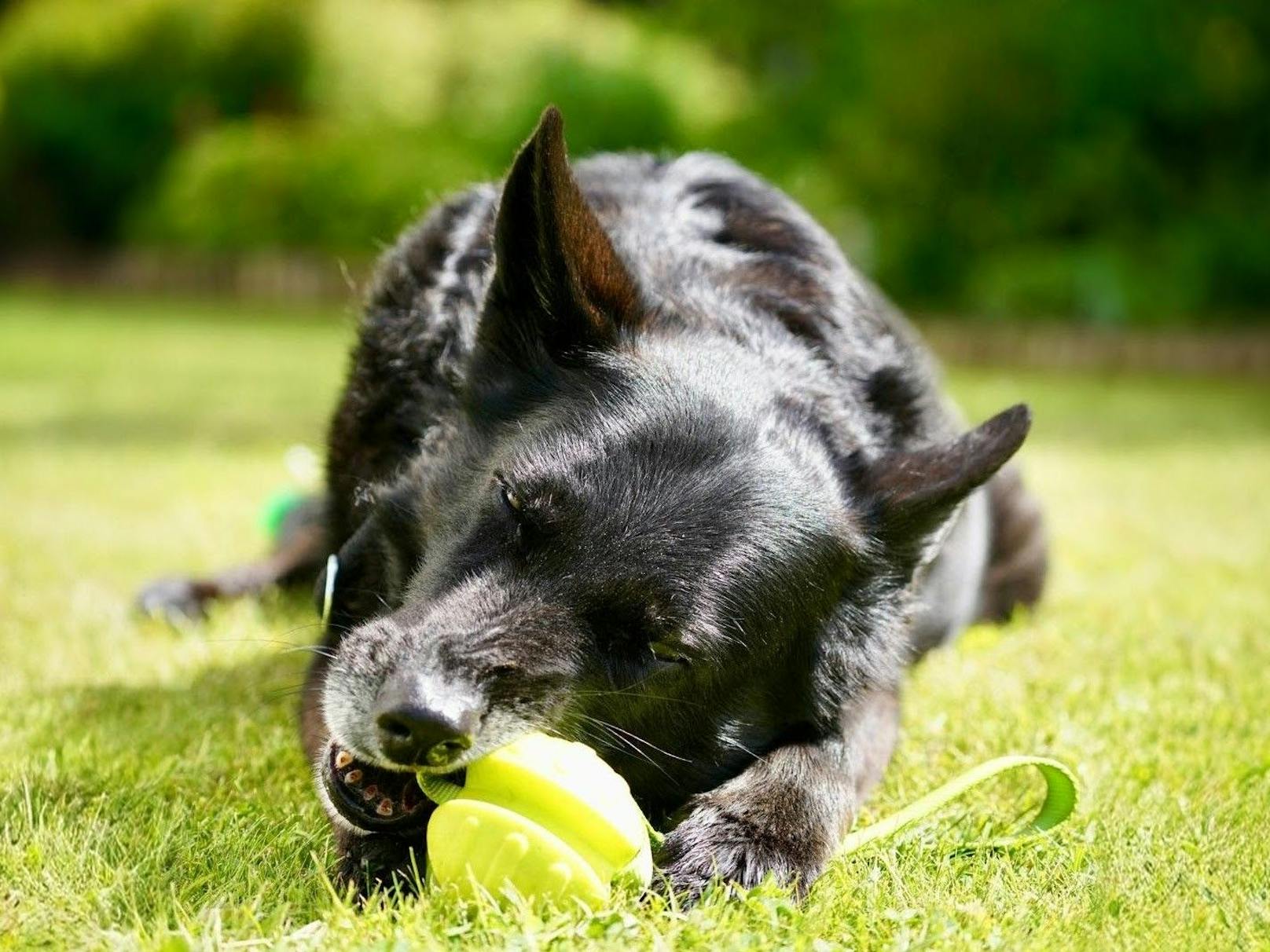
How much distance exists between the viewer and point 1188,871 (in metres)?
2.17

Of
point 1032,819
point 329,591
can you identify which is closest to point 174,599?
point 329,591

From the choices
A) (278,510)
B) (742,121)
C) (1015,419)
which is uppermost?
(1015,419)

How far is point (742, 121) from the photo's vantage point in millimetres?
20688

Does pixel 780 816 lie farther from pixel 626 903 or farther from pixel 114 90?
pixel 114 90

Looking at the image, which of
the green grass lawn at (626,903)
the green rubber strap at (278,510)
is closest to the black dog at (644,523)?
the green grass lawn at (626,903)

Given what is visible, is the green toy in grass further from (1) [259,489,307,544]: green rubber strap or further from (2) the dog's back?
(1) [259,489,307,544]: green rubber strap

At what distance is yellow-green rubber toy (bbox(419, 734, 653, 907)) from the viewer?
6.14 ft

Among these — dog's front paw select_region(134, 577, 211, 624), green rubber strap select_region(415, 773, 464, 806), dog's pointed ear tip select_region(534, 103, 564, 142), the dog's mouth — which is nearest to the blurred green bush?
dog's front paw select_region(134, 577, 211, 624)

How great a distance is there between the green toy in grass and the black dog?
2.4 inches

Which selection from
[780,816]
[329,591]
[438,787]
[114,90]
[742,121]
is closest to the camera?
[438,787]

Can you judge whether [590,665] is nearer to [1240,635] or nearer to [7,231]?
[1240,635]

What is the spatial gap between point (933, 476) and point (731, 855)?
0.81 metres

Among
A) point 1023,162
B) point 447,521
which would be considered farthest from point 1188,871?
point 1023,162

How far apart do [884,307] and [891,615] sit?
1.07 metres
